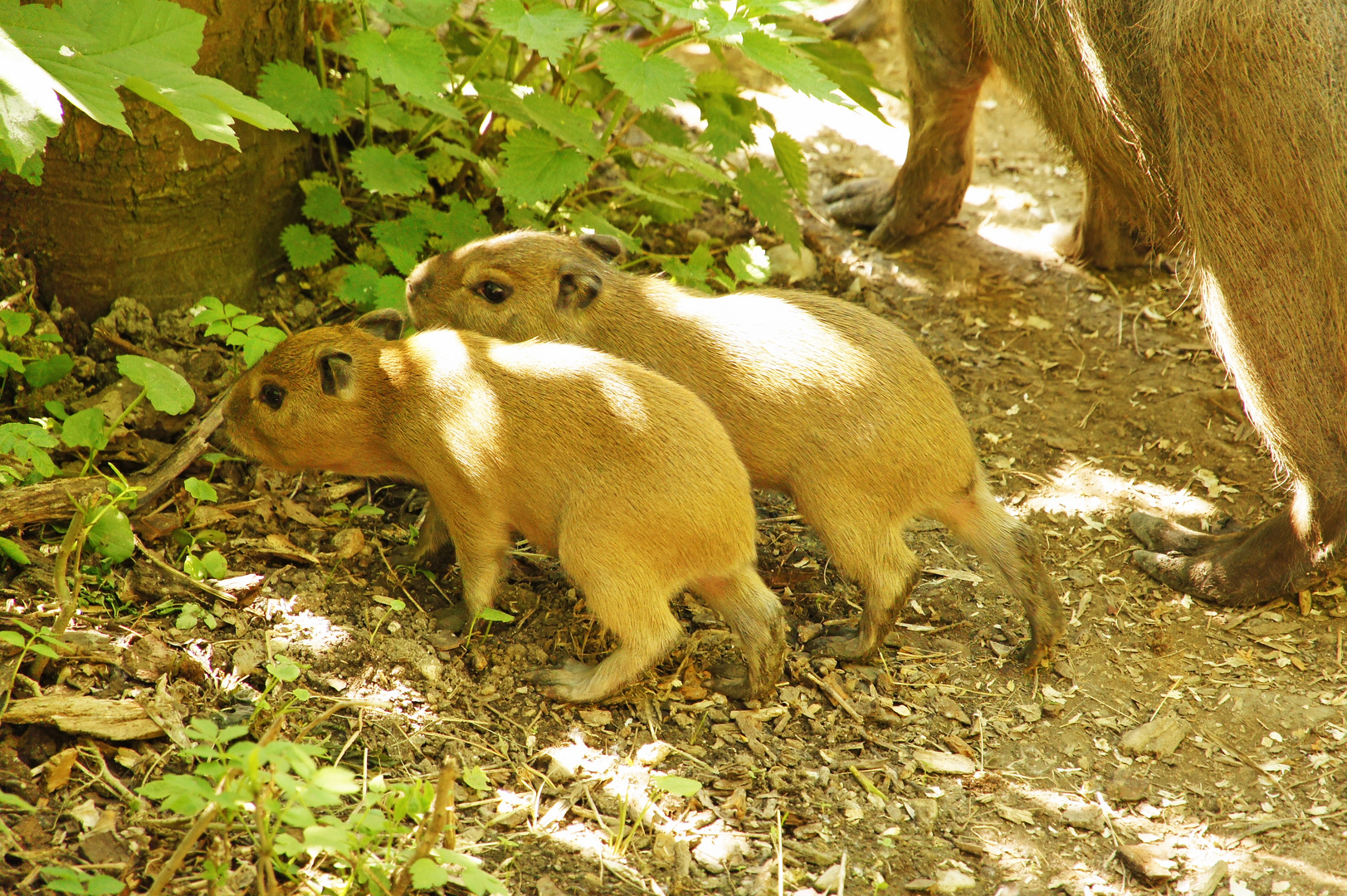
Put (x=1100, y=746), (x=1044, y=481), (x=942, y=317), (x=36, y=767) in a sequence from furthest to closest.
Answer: (x=942, y=317), (x=1044, y=481), (x=1100, y=746), (x=36, y=767)

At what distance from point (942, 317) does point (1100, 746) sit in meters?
2.51

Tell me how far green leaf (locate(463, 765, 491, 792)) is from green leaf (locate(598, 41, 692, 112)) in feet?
7.63

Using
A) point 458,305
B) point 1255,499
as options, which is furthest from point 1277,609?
point 458,305

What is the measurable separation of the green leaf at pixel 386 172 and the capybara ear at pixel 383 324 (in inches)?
22.0

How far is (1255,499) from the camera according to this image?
15.5ft

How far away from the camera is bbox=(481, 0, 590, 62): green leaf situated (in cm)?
394

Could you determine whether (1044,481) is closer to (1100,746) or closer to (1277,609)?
(1277,609)

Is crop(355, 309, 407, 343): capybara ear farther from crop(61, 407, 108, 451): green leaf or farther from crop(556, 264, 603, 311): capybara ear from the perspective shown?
crop(61, 407, 108, 451): green leaf

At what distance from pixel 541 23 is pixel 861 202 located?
255cm

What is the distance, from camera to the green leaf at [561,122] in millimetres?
4352

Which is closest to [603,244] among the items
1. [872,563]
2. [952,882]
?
[872,563]

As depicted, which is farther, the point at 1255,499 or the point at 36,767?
the point at 1255,499

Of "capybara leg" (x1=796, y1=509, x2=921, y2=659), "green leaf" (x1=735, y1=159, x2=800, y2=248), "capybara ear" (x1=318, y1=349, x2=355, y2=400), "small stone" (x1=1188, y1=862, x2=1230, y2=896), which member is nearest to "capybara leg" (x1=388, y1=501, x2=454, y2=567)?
"capybara ear" (x1=318, y1=349, x2=355, y2=400)

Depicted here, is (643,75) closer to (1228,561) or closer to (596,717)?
(596,717)
